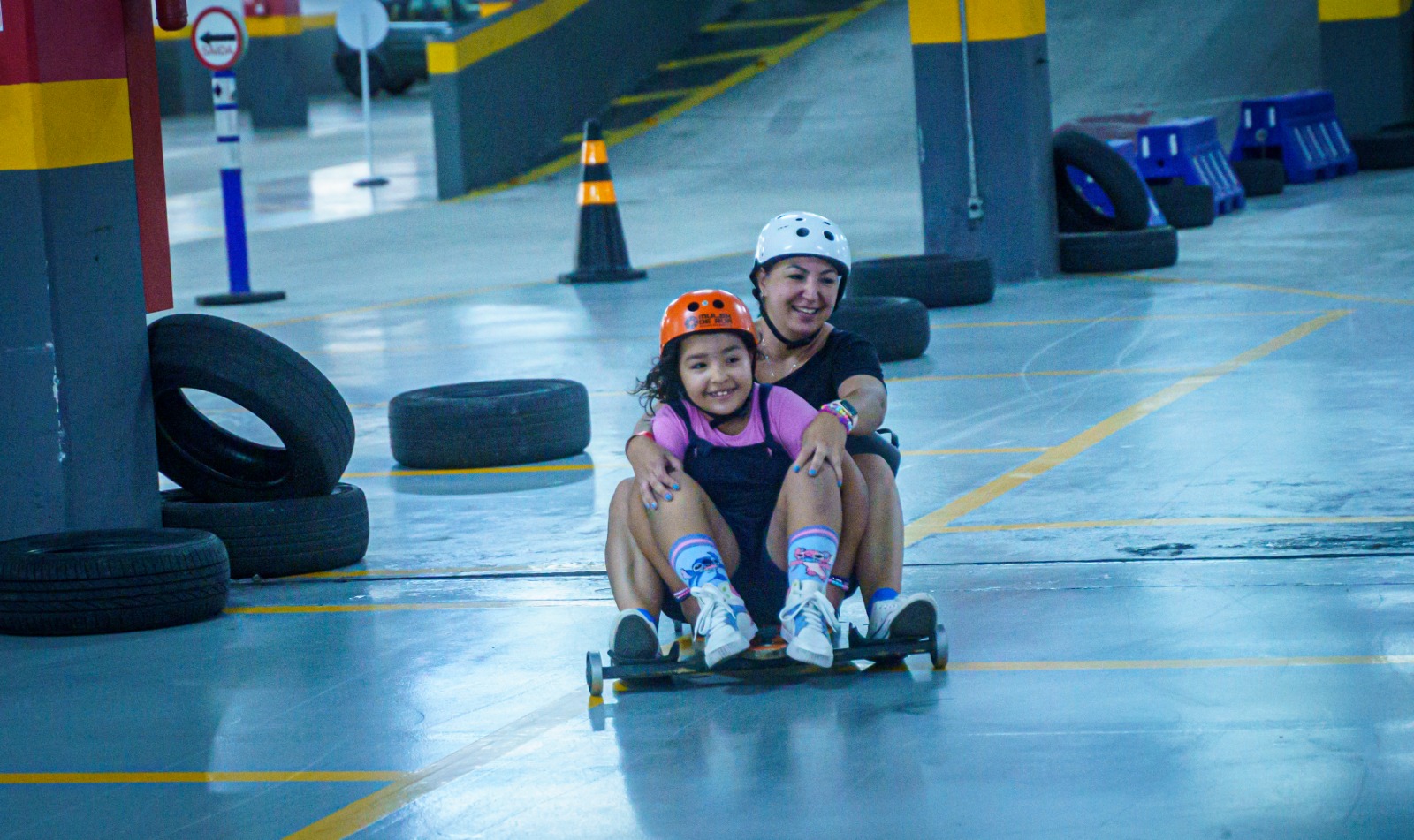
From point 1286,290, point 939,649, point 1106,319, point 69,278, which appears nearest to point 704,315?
point 939,649

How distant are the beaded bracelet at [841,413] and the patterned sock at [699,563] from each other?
0.48 meters

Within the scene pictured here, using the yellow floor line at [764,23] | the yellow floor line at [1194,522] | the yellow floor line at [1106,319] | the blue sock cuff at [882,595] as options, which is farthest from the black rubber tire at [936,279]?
the yellow floor line at [764,23]

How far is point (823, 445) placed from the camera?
17.0 ft

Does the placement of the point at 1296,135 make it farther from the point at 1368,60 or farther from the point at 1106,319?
the point at 1106,319

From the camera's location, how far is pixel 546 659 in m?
5.66

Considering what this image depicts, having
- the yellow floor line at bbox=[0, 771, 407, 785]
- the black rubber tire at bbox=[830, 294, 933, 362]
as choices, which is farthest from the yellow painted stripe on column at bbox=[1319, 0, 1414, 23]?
the yellow floor line at bbox=[0, 771, 407, 785]

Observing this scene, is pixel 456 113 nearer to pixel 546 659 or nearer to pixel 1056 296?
pixel 1056 296

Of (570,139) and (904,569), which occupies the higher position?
(570,139)

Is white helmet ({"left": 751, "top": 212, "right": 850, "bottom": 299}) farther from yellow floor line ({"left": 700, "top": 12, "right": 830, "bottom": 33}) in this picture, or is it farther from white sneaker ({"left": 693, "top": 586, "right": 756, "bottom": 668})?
yellow floor line ({"left": 700, "top": 12, "right": 830, "bottom": 33})

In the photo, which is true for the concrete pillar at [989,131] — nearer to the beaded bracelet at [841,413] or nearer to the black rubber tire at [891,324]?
the black rubber tire at [891,324]

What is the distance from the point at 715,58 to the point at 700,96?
1404mm

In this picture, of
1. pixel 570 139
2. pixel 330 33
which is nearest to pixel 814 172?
pixel 570 139

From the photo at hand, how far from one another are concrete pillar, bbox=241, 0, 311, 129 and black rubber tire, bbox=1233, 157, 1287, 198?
22.2m

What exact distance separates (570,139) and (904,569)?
20427 millimetres
